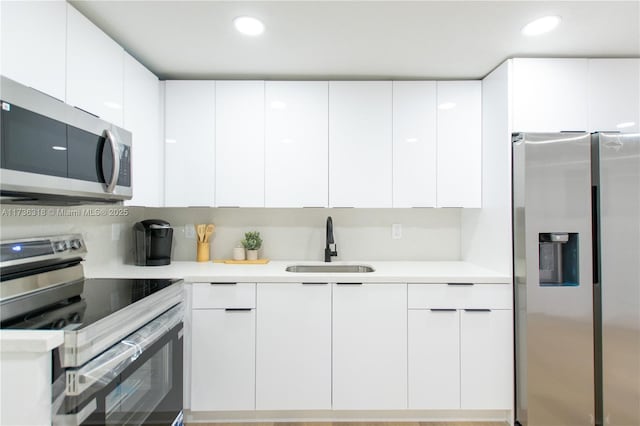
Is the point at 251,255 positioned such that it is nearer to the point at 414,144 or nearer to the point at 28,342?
the point at 414,144

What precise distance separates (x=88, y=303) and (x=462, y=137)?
238 cm

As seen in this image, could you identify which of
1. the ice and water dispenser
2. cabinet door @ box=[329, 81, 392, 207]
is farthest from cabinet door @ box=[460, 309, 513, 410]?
cabinet door @ box=[329, 81, 392, 207]

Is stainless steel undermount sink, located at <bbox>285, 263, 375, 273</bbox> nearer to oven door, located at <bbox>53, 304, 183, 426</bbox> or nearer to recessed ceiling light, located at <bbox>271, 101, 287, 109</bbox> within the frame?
oven door, located at <bbox>53, 304, 183, 426</bbox>

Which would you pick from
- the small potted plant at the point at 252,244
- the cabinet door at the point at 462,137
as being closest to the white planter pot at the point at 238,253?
the small potted plant at the point at 252,244

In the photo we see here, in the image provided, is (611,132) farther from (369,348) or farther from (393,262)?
(369,348)

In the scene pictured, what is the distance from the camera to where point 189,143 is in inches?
91.4

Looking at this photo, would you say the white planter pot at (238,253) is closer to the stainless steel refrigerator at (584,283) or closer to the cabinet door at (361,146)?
the cabinet door at (361,146)

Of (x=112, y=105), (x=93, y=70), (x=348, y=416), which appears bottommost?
(x=348, y=416)

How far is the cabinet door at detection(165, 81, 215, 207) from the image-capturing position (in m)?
2.32

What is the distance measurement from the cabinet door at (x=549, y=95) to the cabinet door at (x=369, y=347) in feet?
4.29

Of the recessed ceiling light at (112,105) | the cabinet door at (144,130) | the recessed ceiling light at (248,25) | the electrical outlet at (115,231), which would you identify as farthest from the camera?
the electrical outlet at (115,231)

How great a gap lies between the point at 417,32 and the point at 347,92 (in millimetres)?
663

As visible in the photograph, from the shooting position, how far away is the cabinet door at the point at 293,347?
201 cm

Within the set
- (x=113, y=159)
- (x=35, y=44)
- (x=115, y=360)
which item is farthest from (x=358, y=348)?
(x=35, y=44)
